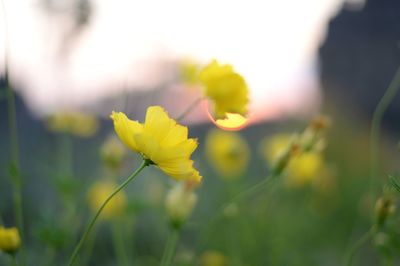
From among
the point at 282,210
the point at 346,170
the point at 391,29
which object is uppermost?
the point at 391,29

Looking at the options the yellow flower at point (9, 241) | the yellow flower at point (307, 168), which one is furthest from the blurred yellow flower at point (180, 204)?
the yellow flower at point (307, 168)

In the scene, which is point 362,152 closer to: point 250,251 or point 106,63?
point 250,251

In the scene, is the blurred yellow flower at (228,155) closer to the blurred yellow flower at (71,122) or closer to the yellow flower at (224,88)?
the blurred yellow flower at (71,122)

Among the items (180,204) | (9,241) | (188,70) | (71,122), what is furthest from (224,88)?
(71,122)

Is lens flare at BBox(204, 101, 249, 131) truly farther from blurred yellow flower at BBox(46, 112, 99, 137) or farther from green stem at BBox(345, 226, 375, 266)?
blurred yellow flower at BBox(46, 112, 99, 137)

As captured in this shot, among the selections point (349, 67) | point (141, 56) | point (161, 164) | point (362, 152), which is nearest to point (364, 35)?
point (349, 67)

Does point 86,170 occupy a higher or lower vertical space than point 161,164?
lower
